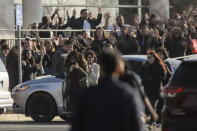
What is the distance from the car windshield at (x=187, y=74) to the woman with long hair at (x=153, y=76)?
18.0ft

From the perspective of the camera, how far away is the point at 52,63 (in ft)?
67.4

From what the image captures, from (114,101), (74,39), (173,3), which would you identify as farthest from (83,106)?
(173,3)

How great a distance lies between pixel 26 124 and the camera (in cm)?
1764

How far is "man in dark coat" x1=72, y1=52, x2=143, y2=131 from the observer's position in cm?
642

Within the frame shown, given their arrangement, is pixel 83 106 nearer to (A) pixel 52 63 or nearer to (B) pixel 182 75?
(B) pixel 182 75

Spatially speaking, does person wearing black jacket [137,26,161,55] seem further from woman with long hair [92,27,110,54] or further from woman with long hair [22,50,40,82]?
woman with long hair [22,50,40,82]

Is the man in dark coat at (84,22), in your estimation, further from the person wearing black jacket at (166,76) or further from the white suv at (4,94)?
the person wearing black jacket at (166,76)

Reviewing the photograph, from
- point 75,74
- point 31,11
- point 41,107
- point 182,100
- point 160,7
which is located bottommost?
point 41,107

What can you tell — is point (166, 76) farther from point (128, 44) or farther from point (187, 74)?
point (187, 74)

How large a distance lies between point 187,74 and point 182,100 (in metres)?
0.34

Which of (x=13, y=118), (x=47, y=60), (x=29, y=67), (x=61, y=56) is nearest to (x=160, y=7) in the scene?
(x=47, y=60)

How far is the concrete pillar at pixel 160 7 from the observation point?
32.9 metres

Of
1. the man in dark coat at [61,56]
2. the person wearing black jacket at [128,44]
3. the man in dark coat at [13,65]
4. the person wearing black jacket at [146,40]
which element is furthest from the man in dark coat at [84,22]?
the man in dark coat at [61,56]

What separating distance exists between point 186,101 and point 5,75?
8.65 meters
